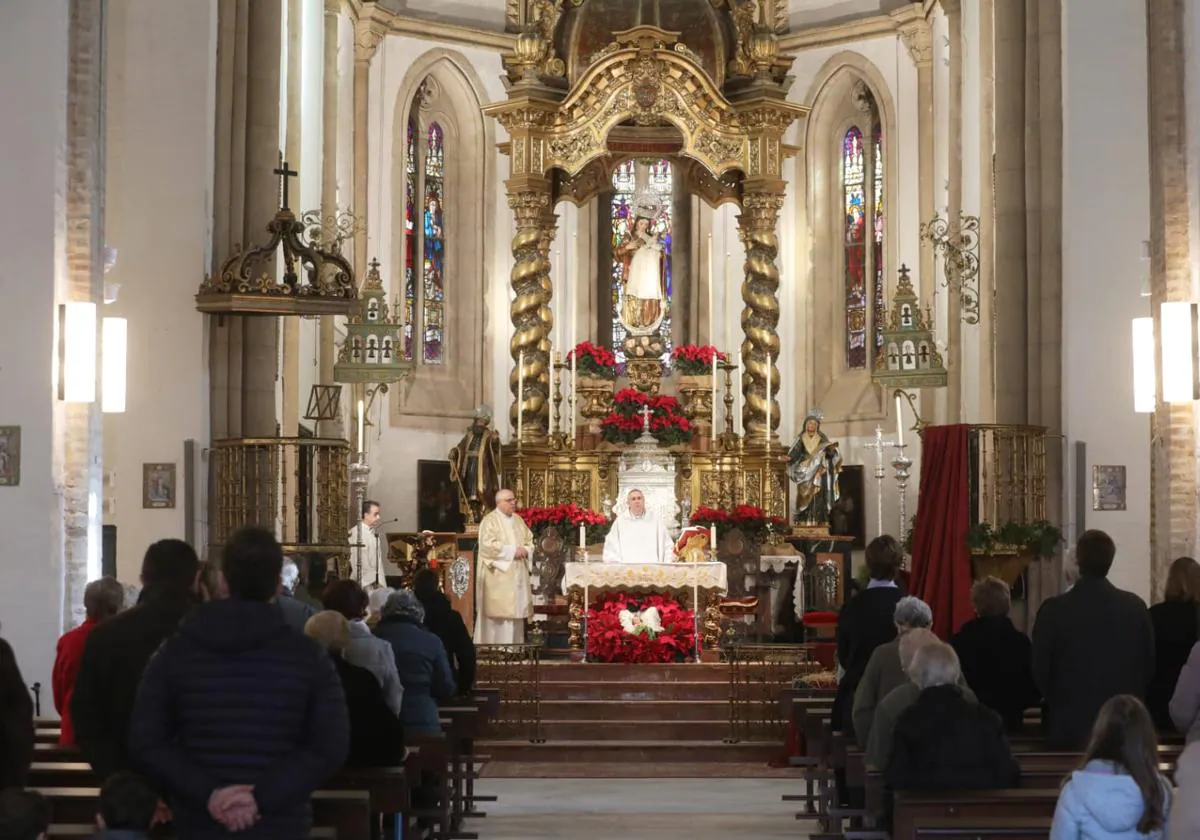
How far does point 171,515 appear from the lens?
1650 centimetres

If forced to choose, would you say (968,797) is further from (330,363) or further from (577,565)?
(330,363)

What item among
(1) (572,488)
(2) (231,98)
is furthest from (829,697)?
(1) (572,488)

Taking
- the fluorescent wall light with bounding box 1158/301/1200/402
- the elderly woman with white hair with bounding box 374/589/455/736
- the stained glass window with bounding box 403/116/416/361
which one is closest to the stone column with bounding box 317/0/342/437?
the stained glass window with bounding box 403/116/416/361

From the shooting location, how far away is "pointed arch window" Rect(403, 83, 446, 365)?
2645 centimetres

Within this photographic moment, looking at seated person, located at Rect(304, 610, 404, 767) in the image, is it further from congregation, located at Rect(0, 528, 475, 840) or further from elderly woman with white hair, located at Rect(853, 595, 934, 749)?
elderly woman with white hair, located at Rect(853, 595, 934, 749)

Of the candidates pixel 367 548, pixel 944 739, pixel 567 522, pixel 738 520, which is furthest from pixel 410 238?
pixel 944 739

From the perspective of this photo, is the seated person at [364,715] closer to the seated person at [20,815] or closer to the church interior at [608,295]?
the church interior at [608,295]

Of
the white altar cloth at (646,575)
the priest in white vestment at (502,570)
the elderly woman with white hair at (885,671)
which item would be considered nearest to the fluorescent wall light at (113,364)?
the priest in white vestment at (502,570)

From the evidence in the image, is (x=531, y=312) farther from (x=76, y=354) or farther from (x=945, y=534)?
(x=76, y=354)

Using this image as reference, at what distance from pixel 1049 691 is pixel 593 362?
1424 cm

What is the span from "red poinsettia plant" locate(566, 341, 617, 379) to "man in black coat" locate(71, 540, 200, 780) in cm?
1661

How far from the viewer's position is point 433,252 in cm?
2694

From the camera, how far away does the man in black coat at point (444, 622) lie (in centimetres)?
1245

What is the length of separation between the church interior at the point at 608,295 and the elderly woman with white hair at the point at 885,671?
3.00m
